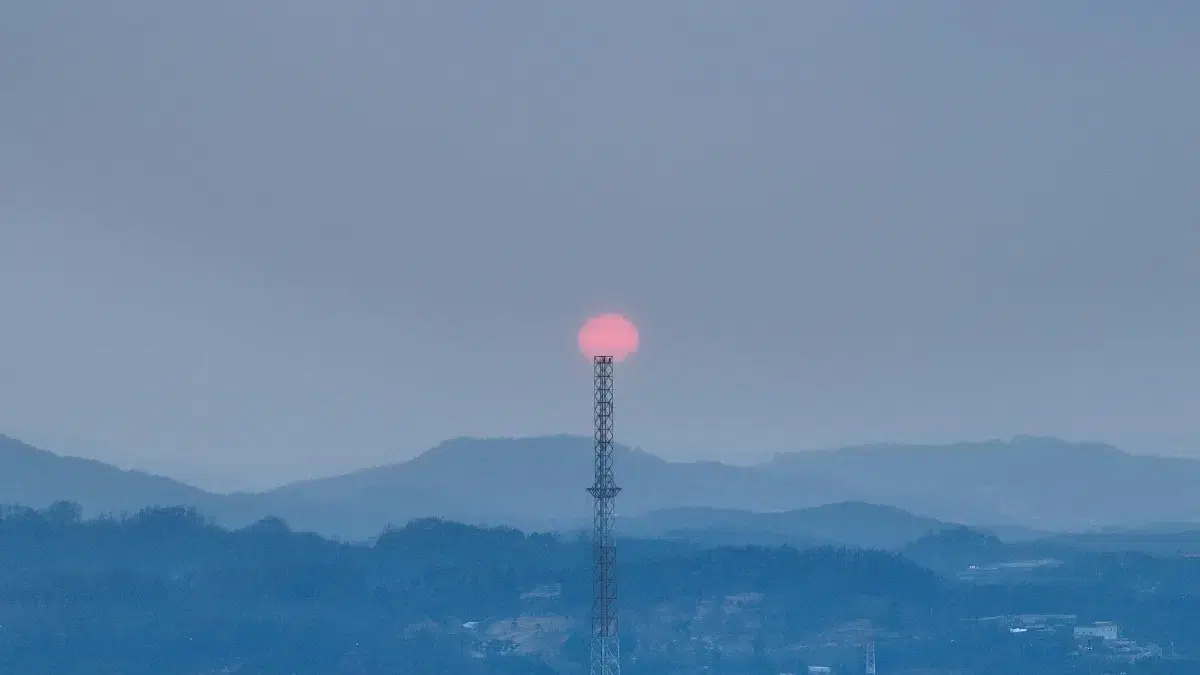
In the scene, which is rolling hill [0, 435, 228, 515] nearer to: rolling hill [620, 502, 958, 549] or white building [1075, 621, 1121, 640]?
rolling hill [620, 502, 958, 549]

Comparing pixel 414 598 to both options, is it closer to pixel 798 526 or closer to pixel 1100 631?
pixel 1100 631

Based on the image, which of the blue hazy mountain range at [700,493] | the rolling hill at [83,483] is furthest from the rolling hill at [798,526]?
the rolling hill at [83,483]

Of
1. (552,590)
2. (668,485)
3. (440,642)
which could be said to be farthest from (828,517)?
(440,642)

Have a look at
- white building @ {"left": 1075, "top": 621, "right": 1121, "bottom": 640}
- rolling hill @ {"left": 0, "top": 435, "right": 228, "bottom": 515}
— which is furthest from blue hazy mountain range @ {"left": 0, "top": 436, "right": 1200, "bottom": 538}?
white building @ {"left": 1075, "top": 621, "right": 1121, "bottom": 640}

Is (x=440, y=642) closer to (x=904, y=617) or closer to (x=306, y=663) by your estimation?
(x=306, y=663)

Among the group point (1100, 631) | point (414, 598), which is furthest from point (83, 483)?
point (1100, 631)

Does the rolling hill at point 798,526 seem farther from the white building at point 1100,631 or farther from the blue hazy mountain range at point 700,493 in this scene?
the white building at point 1100,631
